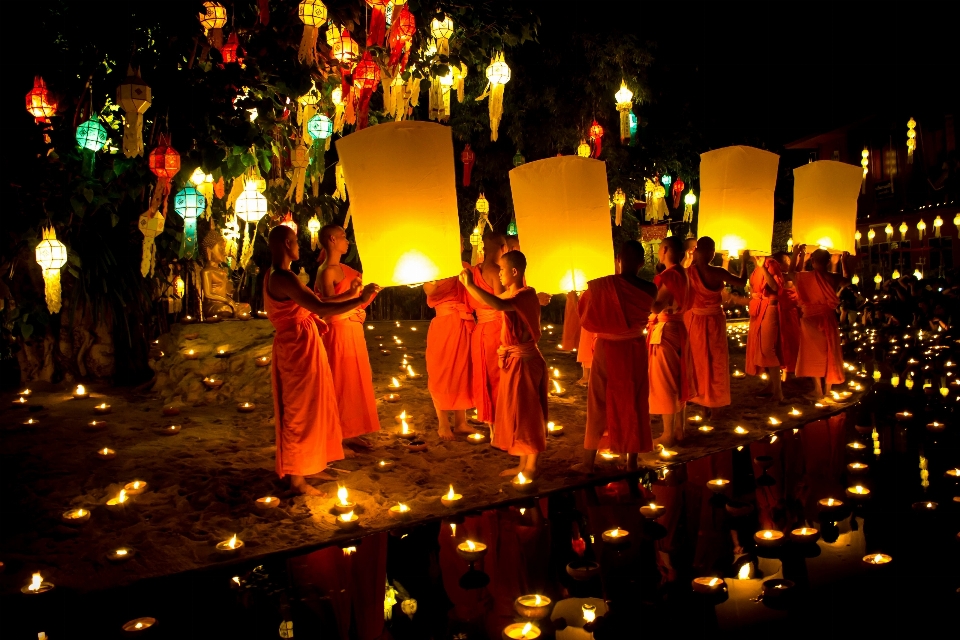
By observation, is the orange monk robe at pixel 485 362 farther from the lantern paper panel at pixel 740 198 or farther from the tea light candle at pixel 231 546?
the tea light candle at pixel 231 546

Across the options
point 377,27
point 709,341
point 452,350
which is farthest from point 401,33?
point 709,341

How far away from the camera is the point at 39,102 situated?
5.48 m

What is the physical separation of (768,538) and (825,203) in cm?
463

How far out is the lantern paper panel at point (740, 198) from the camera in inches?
250

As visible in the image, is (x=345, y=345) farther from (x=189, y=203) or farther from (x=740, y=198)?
(x=740, y=198)

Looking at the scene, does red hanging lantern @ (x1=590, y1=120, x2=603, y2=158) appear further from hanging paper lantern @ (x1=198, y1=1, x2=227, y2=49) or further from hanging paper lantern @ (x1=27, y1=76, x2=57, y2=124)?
hanging paper lantern @ (x1=27, y1=76, x2=57, y2=124)

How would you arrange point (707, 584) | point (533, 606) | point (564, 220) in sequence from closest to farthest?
point (533, 606) → point (707, 584) → point (564, 220)

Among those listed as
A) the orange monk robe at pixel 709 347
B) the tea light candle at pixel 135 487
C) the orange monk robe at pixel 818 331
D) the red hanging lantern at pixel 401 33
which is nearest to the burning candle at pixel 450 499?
the tea light candle at pixel 135 487

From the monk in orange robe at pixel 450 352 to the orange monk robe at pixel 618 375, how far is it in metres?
1.37

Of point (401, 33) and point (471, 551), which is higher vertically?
point (401, 33)

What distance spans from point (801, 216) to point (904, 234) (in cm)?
1887

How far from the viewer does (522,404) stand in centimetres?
483

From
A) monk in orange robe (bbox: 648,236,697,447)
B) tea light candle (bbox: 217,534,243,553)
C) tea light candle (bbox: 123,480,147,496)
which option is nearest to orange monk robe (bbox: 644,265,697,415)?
monk in orange robe (bbox: 648,236,697,447)

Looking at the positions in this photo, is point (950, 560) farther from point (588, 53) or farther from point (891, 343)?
point (891, 343)
